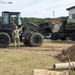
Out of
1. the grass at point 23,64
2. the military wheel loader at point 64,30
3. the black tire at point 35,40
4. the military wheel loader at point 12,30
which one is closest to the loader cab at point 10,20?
the military wheel loader at point 12,30

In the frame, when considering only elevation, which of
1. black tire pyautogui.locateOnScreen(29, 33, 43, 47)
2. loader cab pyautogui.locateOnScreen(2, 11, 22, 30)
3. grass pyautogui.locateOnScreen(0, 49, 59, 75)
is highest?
loader cab pyautogui.locateOnScreen(2, 11, 22, 30)

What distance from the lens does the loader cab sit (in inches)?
927

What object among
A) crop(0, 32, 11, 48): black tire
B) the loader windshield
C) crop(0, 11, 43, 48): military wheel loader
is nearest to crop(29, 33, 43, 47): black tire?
crop(0, 11, 43, 48): military wheel loader

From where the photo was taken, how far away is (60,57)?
51.5 feet

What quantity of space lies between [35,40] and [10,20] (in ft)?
8.37

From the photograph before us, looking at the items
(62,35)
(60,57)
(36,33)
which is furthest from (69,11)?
(60,57)

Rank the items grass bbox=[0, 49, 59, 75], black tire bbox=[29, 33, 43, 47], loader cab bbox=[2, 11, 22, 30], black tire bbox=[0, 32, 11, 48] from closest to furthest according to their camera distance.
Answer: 1. grass bbox=[0, 49, 59, 75]
2. black tire bbox=[0, 32, 11, 48]
3. loader cab bbox=[2, 11, 22, 30]
4. black tire bbox=[29, 33, 43, 47]

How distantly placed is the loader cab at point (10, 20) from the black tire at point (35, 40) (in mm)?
1432

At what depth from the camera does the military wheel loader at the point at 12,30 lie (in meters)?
23.2

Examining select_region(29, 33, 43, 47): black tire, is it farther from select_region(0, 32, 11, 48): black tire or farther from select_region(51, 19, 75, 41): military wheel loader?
select_region(51, 19, 75, 41): military wheel loader

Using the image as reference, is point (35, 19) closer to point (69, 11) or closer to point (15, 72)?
point (69, 11)

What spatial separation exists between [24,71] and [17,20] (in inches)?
470

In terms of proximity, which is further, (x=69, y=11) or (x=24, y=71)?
(x=69, y=11)

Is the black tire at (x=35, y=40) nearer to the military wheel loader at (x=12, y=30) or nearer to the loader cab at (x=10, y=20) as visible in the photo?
the military wheel loader at (x=12, y=30)
